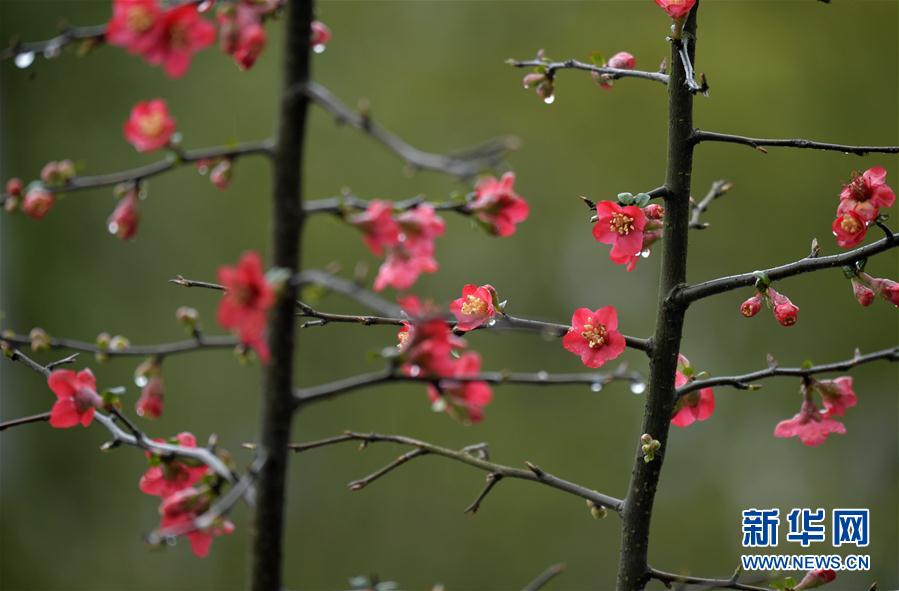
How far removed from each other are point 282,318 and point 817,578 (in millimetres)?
481

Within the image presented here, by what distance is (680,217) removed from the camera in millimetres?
685

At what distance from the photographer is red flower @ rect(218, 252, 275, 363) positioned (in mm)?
423

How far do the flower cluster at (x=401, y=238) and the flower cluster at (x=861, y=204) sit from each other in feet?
1.25

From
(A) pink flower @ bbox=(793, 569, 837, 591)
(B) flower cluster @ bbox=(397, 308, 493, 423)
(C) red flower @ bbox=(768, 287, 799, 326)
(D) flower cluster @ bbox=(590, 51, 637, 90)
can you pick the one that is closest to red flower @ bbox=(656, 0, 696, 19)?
(D) flower cluster @ bbox=(590, 51, 637, 90)

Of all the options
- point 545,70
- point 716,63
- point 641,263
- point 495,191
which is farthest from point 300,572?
point 495,191

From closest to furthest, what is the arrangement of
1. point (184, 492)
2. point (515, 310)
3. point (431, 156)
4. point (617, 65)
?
point (431, 156)
point (184, 492)
point (617, 65)
point (515, 310)

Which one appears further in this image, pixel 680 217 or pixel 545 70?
pixel 545 70

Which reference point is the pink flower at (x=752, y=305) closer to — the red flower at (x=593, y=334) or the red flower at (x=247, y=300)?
the red flower at (x=593, y=334)

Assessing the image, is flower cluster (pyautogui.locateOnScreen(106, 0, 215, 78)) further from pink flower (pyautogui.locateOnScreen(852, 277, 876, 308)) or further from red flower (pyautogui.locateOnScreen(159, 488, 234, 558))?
pink flower (pyautogui.locateOnScreen(852, 277, 876, 308))

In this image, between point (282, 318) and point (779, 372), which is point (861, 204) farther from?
point (282, 318)

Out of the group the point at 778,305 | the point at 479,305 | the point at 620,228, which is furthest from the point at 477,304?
the point at 778,305

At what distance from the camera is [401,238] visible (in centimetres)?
49

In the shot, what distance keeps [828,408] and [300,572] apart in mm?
2292

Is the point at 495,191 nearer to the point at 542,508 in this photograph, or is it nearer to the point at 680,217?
the point at 680,217
